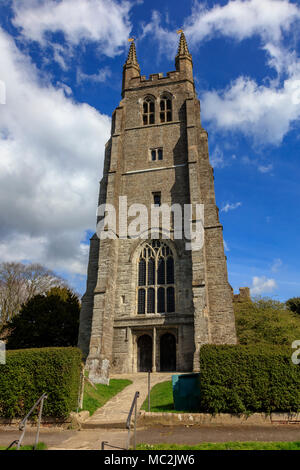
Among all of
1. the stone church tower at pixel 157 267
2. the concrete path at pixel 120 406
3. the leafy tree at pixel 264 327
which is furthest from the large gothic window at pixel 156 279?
the leafy tree at pixel 264 327

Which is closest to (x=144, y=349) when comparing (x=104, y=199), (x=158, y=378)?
(x=158, y=378)

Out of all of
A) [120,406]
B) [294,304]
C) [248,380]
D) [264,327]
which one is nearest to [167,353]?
[264,327]

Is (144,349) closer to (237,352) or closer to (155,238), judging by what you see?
(155,238)

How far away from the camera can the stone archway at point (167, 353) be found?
20.3 meters

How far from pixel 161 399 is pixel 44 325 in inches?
581

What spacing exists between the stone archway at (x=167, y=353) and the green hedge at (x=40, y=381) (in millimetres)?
10130

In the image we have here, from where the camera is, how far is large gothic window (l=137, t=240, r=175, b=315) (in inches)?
846

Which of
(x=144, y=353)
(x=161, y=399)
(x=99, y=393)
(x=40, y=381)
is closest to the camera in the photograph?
(x=40, y=381)

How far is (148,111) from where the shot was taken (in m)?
29.0

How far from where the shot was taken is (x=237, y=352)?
10875mm

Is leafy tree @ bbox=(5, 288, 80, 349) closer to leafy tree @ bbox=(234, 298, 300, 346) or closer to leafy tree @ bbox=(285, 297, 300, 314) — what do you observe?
leafy tree @ bbox=(234, 298, 300, 346)

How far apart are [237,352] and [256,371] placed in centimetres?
79

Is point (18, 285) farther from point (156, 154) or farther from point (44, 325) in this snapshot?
point (156, 154)

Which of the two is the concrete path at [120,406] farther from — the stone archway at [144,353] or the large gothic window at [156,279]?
the large gothic window at [156,279]
